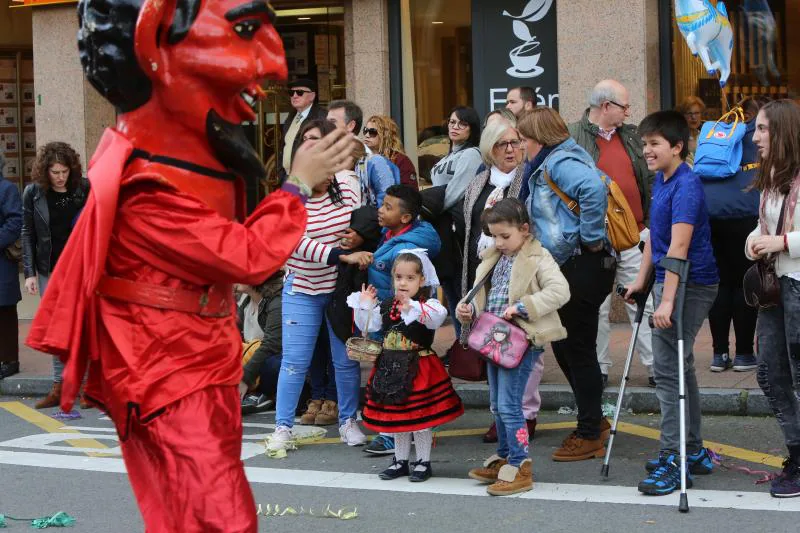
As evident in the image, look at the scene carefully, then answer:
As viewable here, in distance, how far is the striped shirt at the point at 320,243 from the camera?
26.3 feet

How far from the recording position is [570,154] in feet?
23.8

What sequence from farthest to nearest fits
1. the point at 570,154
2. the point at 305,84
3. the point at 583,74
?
the point at 583,74 < the point at 305,84 < the point at 570,154

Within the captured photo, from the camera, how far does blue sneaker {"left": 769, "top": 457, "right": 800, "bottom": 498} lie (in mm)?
6367

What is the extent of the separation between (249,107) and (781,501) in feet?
11.6

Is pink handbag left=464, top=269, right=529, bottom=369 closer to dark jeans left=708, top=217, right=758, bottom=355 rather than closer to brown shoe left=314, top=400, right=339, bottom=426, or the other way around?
brown shoe left=314, top=400, right=339, bottom=426

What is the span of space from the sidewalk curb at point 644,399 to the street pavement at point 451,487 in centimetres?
9

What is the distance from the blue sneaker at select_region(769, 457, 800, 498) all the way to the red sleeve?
3.38 m

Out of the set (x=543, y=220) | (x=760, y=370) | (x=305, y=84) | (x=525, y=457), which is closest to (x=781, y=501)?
(x=760, y=370)

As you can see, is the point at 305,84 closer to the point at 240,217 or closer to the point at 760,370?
the point at 760,370

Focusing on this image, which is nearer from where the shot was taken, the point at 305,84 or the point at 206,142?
the point at 206,142

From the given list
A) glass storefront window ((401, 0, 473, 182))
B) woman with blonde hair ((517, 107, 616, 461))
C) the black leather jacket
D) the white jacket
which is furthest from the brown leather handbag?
glass storefront window ((401, 0, 473, 182))

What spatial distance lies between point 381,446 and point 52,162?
392cm

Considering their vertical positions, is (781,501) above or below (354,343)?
below

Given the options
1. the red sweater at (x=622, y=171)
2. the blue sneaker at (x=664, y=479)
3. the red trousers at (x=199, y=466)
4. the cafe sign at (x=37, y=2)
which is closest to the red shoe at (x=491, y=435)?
the blue sneaker at (x=664, y=479)
